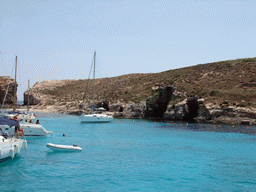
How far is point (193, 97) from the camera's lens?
85625mm

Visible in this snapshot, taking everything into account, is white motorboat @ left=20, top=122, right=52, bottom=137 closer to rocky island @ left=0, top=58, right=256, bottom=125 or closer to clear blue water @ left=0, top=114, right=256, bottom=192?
clear blue water @ left=0, top=114, right=256, bottom=192

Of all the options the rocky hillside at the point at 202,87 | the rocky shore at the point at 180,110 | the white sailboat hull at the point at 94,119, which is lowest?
the white sailboat hull at the point at 94,119

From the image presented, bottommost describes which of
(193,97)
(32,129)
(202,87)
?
(32,129)

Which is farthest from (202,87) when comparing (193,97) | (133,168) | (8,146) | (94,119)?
(8,146)

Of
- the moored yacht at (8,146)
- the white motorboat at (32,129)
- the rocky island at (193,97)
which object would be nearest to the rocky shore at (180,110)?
the rocky island at (193,97)

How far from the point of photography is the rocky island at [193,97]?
7606 cm

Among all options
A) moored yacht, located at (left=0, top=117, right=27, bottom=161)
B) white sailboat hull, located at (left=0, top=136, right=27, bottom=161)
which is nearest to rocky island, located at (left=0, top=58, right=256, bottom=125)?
moored yacht, located at (left=0, top=117, right=27, bottom=161)

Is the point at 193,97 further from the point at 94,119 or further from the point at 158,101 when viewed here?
A: the point at 94,119

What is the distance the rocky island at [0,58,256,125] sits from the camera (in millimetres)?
76062

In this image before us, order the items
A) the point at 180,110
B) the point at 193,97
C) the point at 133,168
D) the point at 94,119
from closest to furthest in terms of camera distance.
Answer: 1. the point at 133,168
2. the point at 94,119
3. the point at 180,110
4. the point at 193,97

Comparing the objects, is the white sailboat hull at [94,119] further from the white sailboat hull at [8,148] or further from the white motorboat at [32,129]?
the white sailboat hull at [8,148]

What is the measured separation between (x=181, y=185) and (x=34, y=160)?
16112 millimetres

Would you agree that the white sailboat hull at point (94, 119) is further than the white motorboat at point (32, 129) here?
Yes

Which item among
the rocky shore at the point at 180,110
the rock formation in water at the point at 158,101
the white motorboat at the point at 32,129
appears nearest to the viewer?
the white motorboat at the point at 32,129
